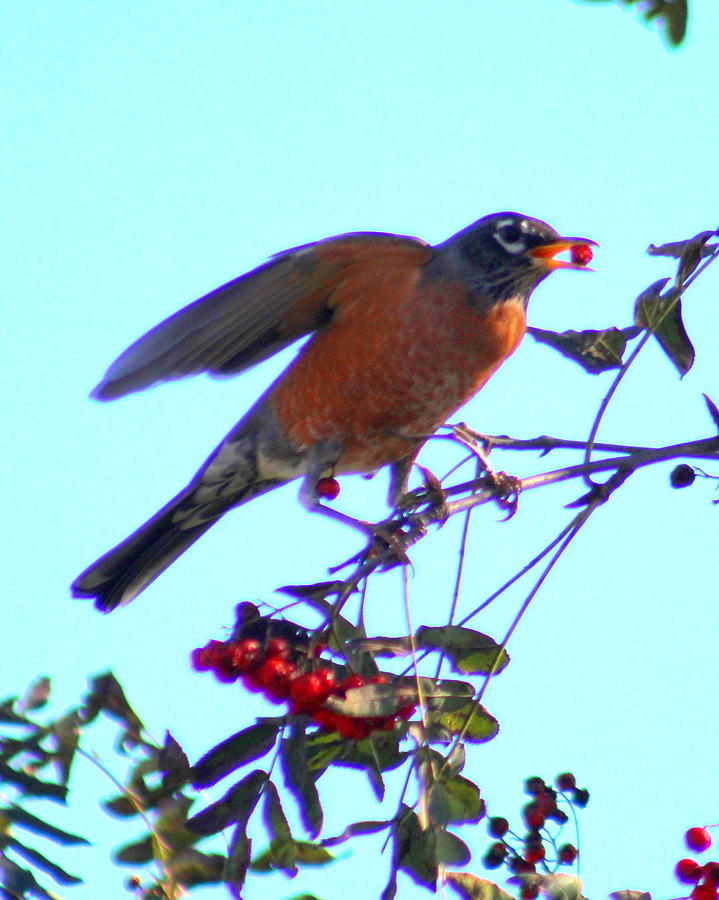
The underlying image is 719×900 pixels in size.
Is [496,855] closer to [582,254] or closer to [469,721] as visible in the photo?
[469,721]

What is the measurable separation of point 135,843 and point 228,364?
6.26 ft

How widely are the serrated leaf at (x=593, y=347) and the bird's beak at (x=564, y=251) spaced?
780 mm

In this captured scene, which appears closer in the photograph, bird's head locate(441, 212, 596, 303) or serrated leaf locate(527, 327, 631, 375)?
serrated leaf locate(527, 327, 631, 375)

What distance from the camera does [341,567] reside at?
2.45 metres

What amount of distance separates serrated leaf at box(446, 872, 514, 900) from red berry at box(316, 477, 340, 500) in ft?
5.80

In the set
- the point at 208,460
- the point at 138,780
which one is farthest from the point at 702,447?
the point at 208,460

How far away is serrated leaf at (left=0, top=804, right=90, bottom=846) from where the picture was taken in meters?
1.93

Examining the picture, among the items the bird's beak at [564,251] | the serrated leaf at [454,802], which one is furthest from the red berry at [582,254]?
the serrated leaf at [454,802]

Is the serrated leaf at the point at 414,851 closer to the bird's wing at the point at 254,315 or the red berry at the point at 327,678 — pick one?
the red berry at the point at 327,678

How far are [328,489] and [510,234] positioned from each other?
0.98 meters

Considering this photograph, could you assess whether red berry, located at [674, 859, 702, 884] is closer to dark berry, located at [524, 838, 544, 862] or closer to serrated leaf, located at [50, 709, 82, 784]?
dark berry, located at [524, 838, 544, 862]

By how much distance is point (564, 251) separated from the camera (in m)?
3.69

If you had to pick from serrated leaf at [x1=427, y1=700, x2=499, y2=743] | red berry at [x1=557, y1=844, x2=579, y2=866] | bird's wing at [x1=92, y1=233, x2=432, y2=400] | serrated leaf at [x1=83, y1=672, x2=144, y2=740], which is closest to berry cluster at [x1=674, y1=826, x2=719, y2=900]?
red berry at [x1=557, y1=844, x2=579, y2=866]

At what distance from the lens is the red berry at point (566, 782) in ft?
8.93
